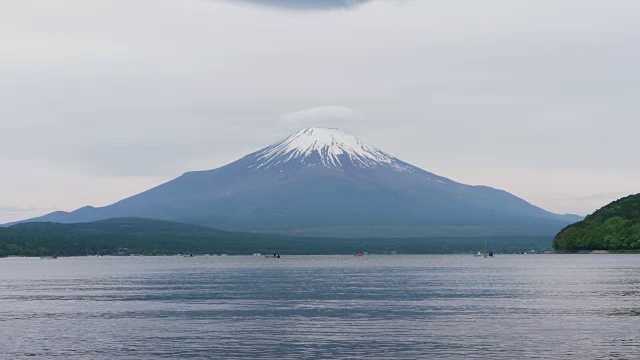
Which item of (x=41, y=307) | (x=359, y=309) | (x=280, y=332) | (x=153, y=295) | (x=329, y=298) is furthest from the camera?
(x=153, y=295)

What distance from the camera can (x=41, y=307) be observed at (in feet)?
365

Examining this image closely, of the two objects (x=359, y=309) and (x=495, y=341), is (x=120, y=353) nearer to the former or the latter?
(x=495, y=341)

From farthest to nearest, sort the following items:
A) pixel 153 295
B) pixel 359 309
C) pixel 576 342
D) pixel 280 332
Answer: pixel 153 295 → pixel 359 309 → pixel 280 332 → pixel 576 342

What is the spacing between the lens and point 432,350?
6675 centimetres

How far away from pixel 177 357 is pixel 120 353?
482 cm

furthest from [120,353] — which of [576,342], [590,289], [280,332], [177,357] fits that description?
[590,289]

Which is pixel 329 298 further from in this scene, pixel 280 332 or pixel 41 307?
pixel 280 332

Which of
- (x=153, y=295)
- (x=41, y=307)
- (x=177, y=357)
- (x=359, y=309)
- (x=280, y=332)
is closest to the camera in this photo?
(x=177, y=357)

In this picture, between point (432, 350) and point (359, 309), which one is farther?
point (359, 309)

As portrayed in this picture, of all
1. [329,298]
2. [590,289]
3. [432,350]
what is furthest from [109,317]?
[590,289]

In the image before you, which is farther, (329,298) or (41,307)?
(329,298)

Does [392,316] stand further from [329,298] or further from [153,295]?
[153,295]

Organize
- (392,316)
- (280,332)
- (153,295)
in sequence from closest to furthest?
1. (280,332)
2. (392,316)
3. (153,295)

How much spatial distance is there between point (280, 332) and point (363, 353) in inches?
614
